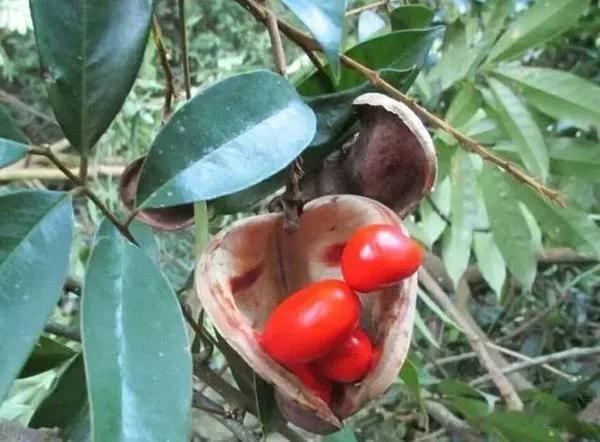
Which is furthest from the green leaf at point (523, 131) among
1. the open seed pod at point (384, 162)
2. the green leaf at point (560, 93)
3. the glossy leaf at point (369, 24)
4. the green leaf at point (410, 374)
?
the open seed pod at point (384, 162)

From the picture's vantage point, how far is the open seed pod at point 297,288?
1.20ft

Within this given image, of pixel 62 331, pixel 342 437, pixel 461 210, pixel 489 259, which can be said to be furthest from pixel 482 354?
pixel 62 331

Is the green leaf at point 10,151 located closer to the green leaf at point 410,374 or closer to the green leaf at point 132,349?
the green leaf at point 132,349

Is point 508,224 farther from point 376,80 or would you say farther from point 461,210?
point 376,80

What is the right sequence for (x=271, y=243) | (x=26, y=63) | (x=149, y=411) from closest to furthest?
(x=149, y=411)
(x=271, y=243)
(x=26, y=63)

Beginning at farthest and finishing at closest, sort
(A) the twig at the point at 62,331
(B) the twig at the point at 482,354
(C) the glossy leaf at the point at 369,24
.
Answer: (B) the twig at the point at 482,354 < (C) the glossy leaf at the point at 369,24 < (A) the twig at the point at 62,331

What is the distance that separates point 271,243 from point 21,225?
5.2 inches

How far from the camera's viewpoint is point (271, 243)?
0.43 m

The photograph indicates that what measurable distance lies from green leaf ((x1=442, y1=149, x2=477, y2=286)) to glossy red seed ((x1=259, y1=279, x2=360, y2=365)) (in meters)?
0.46

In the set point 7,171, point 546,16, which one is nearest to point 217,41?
point 7,171

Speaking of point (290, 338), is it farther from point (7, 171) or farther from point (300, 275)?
point (7, 171)

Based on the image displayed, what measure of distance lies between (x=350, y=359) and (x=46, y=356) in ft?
0.62

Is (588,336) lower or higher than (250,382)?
lower

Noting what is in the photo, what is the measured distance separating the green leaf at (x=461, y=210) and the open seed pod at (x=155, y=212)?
40 centimetres
